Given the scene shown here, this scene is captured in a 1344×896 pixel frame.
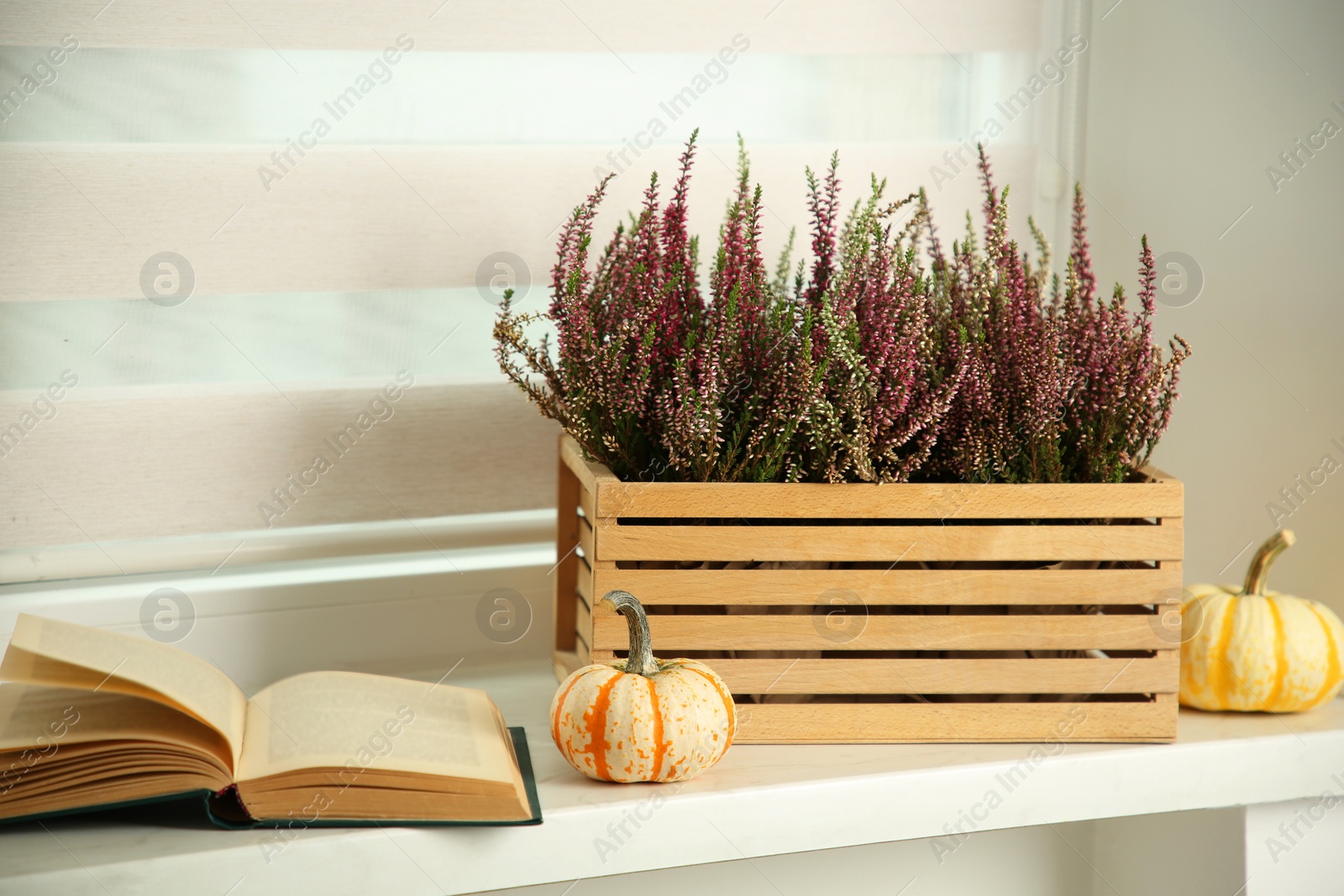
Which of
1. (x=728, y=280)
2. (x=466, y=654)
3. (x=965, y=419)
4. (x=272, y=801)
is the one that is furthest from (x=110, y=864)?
(x=965, y=419)

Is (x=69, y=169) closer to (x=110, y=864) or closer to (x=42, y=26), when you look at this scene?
(x=42, y=26)

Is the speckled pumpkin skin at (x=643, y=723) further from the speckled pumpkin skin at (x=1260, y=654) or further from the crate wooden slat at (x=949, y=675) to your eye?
the speckled pumpkin skin at (x=1260, y=654)

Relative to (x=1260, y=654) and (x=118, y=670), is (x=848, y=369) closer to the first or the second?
(x=1260, y=654)

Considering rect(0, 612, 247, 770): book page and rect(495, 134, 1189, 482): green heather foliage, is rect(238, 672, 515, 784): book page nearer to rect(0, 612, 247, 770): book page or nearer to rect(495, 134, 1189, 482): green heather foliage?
rect(0, 612, 247, 770): book page

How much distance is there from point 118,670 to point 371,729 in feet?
0.70

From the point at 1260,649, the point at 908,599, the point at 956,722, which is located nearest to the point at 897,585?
the point at 908,599

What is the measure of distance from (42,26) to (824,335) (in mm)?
889

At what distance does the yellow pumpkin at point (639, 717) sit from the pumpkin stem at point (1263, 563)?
1.97ft

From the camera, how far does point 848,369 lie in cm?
106

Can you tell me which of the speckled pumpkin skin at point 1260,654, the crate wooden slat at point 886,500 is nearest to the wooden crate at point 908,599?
the crate wooden slat at point 886,500

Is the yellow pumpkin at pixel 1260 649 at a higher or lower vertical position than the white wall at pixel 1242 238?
lower

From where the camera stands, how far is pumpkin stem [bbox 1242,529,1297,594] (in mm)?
1186

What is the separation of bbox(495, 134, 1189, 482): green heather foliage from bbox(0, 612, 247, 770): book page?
0.41 meters

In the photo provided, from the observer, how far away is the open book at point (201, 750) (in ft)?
2.90
